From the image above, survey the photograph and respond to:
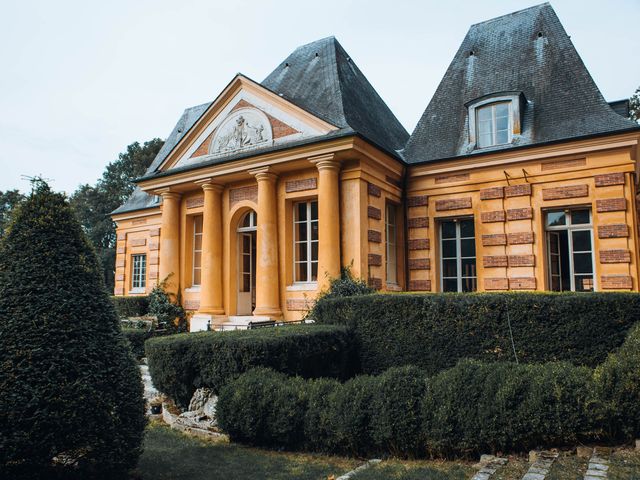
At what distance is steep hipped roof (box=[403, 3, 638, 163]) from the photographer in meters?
13.7

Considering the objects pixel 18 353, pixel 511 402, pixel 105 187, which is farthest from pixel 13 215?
pixel 105 187

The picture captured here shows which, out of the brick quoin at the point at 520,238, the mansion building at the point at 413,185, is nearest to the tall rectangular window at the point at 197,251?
the mansion building at the point at 413,185

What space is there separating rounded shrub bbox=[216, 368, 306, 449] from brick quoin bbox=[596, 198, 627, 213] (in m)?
9.54

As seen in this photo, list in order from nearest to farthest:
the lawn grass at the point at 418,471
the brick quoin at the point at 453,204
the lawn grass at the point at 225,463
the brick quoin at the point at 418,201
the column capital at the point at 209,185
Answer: the lawn grass at the point at 418,471 → the lawn grass at the point at 225,463 → the brick quoin at the point at 453,204 → the brick quoin at the point at 418,201 → the column capital at the point at 209,185

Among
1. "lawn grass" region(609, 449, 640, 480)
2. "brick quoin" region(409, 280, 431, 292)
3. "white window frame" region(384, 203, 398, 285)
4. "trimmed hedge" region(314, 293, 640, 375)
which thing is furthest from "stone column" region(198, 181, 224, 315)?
"lawn grass" region(609, 449, 640, 480)

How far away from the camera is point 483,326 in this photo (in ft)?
28.7

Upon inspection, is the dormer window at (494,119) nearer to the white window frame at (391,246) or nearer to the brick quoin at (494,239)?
the brick quoin at (494,239)

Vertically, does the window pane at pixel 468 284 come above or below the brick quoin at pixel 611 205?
below

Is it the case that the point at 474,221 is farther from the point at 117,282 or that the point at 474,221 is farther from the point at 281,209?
the point at 117,282

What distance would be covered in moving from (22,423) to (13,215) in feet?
6.99

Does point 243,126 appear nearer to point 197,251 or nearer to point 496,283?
point 197,251

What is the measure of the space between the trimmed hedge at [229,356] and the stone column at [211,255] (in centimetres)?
665

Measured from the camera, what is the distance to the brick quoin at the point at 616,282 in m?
12.4

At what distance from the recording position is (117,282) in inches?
1054
